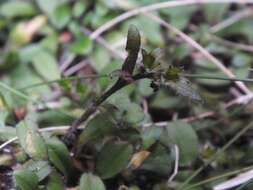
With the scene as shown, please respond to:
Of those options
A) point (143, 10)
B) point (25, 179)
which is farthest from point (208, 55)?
point (25, 179)

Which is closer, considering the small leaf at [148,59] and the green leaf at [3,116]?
the small leaf at [148,59]

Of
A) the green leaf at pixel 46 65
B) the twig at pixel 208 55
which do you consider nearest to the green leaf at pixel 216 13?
the twig at pixel 208 55

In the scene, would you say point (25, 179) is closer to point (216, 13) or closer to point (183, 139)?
point (183, 139)

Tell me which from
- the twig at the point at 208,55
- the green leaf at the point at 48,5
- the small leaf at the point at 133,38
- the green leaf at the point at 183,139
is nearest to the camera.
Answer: the small leaf at the point at 133,38

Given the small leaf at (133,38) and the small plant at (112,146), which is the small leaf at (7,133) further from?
the small leaf at (133,38)

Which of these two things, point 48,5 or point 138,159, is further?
point 48,5

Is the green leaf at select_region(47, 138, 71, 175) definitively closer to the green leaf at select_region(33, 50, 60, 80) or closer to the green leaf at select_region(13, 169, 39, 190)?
the green leaf at select_region(13, 169, 39, 190)
